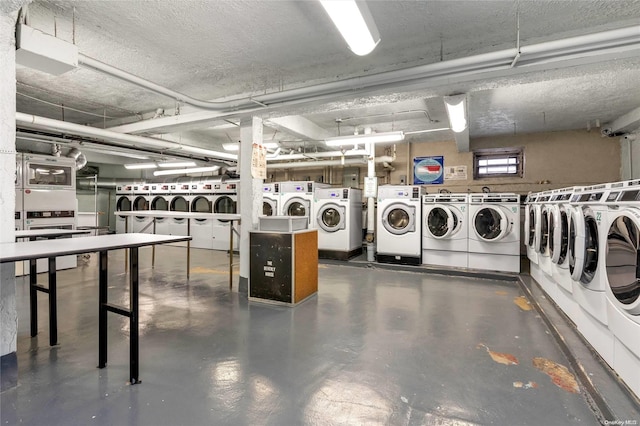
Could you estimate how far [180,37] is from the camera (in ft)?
9.69

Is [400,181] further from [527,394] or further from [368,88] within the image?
[527,394]

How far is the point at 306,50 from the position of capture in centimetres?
319

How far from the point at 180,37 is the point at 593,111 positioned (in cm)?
628

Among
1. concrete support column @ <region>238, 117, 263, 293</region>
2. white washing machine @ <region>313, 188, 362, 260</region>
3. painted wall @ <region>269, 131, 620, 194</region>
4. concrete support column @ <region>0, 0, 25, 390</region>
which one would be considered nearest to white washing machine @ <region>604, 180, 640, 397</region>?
concrete support column @ <region>238, 117, 263, 293</region>

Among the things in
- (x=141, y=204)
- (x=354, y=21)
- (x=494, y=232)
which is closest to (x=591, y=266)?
(x=354, y=21)

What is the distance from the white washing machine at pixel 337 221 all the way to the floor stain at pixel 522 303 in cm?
322

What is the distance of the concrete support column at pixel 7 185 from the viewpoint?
2.10 meters

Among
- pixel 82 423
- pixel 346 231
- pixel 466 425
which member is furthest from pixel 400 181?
pixel 82 423

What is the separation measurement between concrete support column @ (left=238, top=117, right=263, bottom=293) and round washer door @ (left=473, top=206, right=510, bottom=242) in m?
3.86

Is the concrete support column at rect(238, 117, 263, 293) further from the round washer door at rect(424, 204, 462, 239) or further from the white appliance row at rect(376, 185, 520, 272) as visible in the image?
the round washer door at rect(424, 204, 462, 239)

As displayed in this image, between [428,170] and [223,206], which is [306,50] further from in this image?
[223,206]

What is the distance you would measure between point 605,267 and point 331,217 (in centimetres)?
508

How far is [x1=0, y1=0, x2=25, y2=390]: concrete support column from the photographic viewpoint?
2102 millimetres

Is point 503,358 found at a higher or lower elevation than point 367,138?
lower
